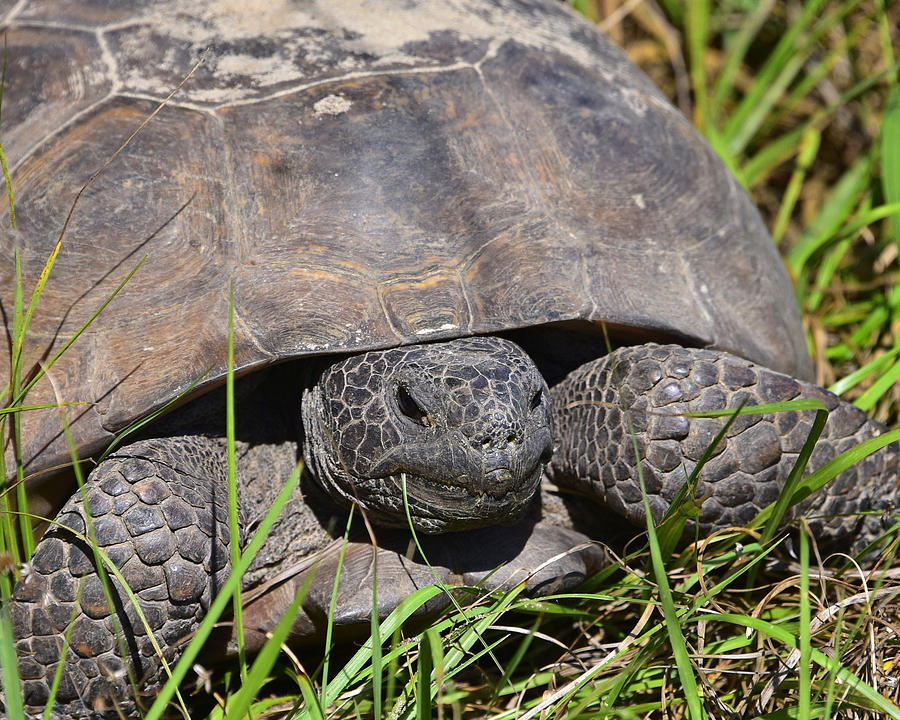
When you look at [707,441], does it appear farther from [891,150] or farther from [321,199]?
[891,150]

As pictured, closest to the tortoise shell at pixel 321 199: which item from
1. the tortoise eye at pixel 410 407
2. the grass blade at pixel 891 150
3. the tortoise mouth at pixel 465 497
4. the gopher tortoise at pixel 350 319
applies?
the gopher tortoise at pixel 350 319

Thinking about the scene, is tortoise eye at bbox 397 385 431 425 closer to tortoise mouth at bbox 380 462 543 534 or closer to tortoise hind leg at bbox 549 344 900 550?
tortoise mouth at bbox 380 462 543 534

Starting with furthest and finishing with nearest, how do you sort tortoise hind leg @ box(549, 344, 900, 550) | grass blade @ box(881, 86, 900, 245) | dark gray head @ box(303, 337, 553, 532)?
grass blade @ box(881, 86, 900, 245) < tortoise hind leg @ box(549, 344, 900, 550) < dark gray head @ box(303, 337, 553, 532)

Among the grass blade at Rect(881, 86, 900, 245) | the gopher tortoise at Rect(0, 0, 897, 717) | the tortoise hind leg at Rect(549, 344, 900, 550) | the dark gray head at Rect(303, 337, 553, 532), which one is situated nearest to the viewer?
the dark gray head at Rect(303, 337, 553, 532)

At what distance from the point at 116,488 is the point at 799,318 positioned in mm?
2258

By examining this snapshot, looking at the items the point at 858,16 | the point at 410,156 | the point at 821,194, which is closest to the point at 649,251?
the point at 410,156

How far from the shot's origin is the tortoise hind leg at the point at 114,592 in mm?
2080

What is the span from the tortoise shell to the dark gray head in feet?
0.32

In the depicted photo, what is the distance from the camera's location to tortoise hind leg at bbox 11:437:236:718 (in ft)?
6.82

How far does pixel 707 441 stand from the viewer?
2291 millimetres

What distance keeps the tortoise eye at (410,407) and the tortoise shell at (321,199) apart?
0.15 meters

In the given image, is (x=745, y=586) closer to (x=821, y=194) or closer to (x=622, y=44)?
(x=821, y=194)

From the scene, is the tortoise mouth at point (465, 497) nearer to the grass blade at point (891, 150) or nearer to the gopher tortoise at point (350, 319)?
the gopher tortoise at point (350, 319)

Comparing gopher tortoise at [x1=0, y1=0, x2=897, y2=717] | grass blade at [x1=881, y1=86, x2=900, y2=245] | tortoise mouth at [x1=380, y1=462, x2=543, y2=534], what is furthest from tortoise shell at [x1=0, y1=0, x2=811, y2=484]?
grass blade at [x1=881, y1=86, x2=900, y2=245]
